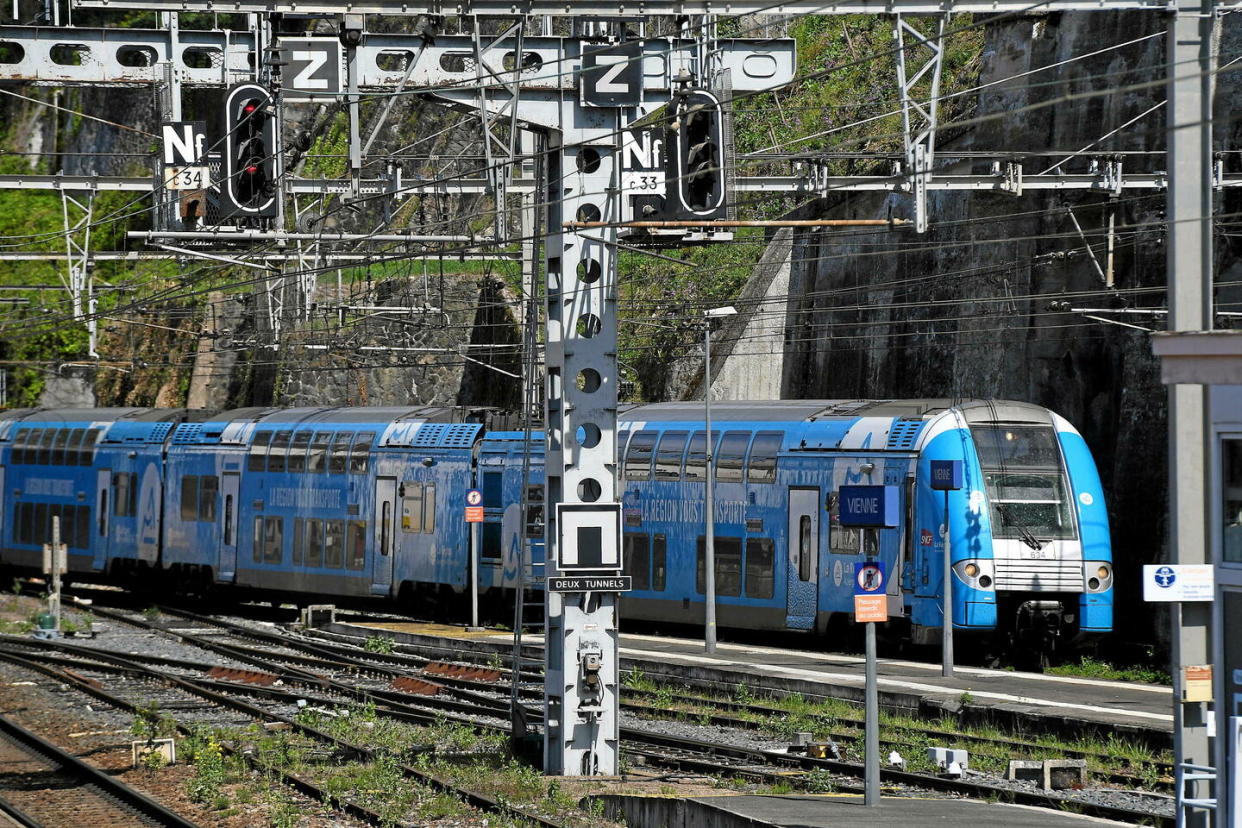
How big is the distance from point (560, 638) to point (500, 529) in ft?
45.9

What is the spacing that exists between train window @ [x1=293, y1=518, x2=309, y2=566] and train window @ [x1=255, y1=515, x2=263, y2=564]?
1.01 m

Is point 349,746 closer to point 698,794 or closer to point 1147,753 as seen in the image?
point 698,794

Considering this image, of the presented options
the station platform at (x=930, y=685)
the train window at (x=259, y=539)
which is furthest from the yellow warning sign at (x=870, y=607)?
the train window at (x=259, y=539)

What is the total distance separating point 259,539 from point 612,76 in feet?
67.0

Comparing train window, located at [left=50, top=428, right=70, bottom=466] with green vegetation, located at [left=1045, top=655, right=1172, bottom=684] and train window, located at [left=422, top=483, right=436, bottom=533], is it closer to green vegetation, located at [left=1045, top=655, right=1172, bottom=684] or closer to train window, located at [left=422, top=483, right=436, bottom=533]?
train window, located at [left=422, top=483, right=436, bottom=533]

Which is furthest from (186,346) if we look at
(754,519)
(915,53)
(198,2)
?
(198,2)

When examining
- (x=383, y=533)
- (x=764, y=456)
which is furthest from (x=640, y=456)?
(x=383, y=533)

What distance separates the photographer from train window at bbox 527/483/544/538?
16.9 m

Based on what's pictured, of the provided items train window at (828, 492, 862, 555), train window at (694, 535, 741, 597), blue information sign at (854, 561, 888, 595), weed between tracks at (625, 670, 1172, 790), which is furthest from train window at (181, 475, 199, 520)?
blue information sign at (854, 561, 888, 595)

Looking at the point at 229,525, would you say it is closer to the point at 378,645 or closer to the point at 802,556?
the point at 378,645

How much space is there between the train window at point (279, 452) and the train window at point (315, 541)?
1293mm

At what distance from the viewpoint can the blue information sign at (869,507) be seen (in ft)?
46.2

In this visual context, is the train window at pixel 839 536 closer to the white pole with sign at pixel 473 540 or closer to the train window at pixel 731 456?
the train window at pixel 731 456

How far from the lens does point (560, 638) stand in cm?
1616
